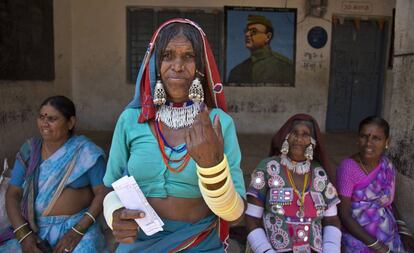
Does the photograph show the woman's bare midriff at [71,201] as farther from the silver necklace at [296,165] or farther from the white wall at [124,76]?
the white wall at [124,76]

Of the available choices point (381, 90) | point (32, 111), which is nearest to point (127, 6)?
point (32, 111)

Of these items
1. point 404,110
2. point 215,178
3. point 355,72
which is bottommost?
point 215,178

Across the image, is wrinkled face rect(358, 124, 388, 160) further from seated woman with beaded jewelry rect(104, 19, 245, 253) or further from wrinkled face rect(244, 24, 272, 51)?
wrinkled face rect(244, 24, 272, 51)

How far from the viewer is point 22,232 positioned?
7.89 feet

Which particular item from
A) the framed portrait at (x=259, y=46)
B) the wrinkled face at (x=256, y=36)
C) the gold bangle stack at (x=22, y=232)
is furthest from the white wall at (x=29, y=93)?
the wrinkled face at (x=256, y=36)

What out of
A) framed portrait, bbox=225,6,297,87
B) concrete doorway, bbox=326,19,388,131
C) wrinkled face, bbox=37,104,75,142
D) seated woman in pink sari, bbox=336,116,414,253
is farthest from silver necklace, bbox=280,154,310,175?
concrete doorway, bbox=326,19,388,131

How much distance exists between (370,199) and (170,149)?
1.71 m

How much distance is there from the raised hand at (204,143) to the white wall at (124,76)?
6.22 m

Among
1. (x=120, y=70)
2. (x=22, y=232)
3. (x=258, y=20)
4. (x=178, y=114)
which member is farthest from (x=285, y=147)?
(x=120, y=70)

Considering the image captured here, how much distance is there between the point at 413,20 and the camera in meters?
3.03

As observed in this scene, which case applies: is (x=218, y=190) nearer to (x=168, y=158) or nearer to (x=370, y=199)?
(x=168, y=158)

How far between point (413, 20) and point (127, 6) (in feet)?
17.8

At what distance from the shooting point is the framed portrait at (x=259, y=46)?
7.24 metres

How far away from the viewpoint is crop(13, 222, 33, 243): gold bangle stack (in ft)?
7.88
